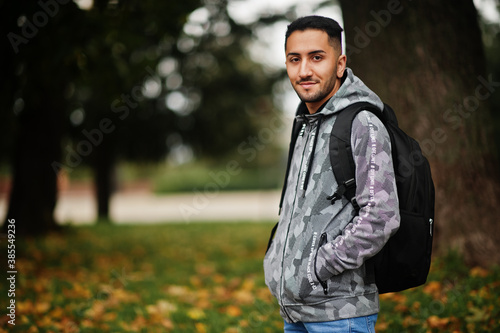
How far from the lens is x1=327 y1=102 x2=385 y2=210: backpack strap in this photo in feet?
6.48

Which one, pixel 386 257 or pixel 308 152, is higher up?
pixel 308 152

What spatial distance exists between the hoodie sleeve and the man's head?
1.07 feet

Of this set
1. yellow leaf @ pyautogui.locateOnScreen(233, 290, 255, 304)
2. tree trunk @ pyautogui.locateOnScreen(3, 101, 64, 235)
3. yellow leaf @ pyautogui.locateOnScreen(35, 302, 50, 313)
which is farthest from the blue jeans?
tree trunk @ pyautogui.locateOnScreen(3, 101, 64, 235)

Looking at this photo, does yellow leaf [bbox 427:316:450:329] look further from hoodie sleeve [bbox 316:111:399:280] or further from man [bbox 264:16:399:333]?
hoodie sleeve [bbox 316:111:399:280]

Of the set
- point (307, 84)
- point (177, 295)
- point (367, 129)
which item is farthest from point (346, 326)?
point (177, 295)

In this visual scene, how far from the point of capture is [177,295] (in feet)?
16.9

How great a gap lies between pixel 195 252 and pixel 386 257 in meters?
6.96

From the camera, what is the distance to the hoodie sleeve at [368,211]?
187 centimetres

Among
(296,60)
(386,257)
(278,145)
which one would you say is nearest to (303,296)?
(386,257)

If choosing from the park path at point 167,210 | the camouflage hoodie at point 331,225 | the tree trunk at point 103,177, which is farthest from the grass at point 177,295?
the tree trunk at point 103,177

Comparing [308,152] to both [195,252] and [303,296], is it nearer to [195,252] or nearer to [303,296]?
[303,296]

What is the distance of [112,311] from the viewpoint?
462 cm

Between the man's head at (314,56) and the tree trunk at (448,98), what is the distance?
2.45 meters

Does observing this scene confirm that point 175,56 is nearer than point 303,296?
No
